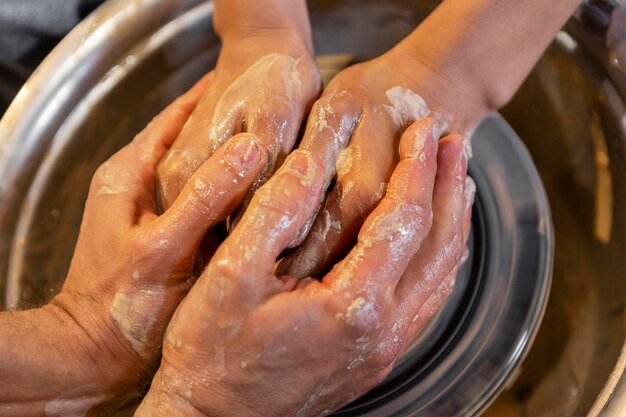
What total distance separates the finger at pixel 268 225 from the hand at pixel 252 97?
0.30 feet

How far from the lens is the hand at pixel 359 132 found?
0.76 meters

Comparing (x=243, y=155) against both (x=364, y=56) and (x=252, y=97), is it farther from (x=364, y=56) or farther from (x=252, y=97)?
(x=364, y=56)

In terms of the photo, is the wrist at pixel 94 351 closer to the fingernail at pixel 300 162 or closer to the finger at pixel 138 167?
the finger at pixel 138 167

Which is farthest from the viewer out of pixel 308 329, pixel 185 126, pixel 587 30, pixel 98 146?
pixel 98 146

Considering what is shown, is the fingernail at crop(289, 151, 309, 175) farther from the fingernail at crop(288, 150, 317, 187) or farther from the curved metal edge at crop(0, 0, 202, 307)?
the curved metal edge at crop(0, 0, 202, 307)

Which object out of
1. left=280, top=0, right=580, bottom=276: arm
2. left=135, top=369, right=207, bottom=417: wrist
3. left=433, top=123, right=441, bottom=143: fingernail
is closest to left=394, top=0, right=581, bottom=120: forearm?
left=280, top=0, right=580, bottom=276: arm

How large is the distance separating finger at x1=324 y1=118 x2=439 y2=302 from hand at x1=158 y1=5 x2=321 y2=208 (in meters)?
0.18

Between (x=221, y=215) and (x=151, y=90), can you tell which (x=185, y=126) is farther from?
(x=151, y=90)

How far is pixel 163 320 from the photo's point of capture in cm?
78

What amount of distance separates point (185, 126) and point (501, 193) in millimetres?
606

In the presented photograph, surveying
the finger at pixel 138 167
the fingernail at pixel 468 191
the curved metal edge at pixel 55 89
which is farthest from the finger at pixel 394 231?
the curved metal edge at pixel 55 89

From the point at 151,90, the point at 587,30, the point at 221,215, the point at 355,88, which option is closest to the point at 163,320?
the point at 221,215

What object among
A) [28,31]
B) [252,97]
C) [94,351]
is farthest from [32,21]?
[94,351]

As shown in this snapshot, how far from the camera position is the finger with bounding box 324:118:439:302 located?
68 cm
